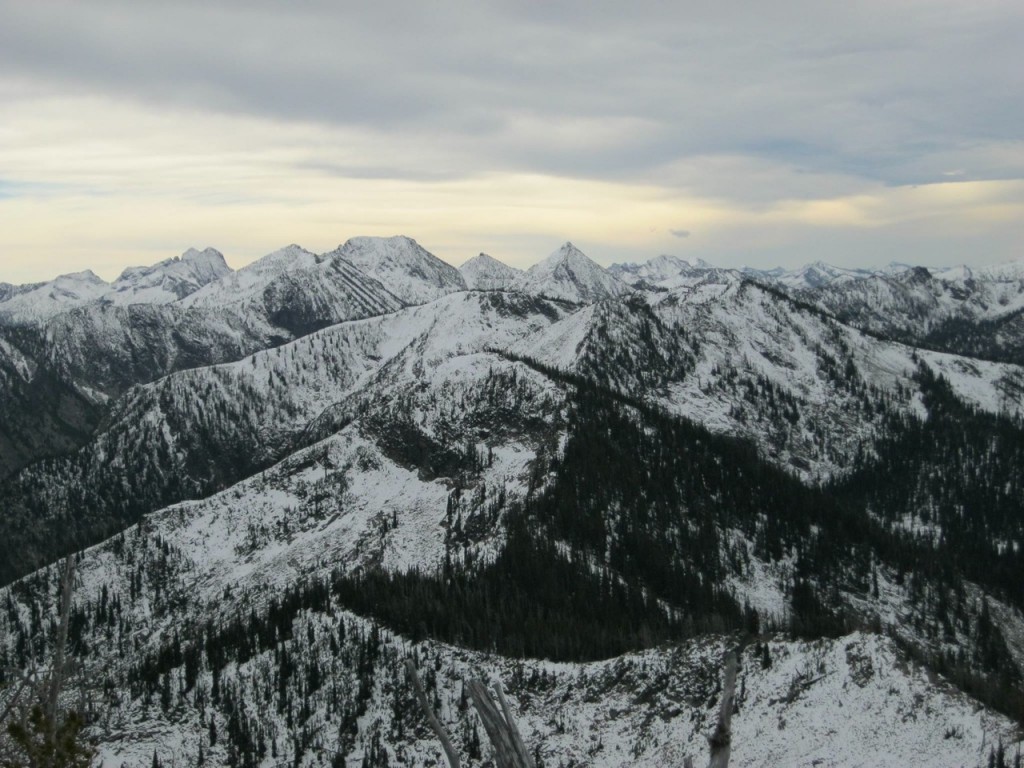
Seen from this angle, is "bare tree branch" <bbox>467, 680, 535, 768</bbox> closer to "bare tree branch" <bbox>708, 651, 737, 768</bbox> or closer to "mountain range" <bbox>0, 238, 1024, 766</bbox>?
"bare tree branch" <bbox>708, 651, 737, 768</bbox>

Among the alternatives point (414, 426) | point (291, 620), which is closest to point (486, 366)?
point (414, 426)

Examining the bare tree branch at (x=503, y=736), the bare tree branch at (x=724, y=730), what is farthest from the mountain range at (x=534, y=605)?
the bare tree branch at (x=724, y=730)

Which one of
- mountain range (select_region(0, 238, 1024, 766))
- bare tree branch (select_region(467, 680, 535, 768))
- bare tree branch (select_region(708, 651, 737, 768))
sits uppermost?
bare tree branch (select_region(708, 651, 737, 768))

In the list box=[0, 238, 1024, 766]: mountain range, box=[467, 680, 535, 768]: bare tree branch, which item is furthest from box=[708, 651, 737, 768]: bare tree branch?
box=[0, 238, 1024, 766]: mountain range

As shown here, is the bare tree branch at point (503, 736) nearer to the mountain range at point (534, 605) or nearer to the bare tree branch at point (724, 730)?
the bare tree branch at point (724, 730)

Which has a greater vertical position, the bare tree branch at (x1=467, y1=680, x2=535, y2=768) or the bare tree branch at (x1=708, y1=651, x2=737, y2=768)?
the bare tree branch at (x1=708, y1=651, x2=737, y2=768)

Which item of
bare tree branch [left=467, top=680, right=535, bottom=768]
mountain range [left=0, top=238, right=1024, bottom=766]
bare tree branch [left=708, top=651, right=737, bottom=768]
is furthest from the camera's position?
mountain range [left=0, top=238, right=1024, bottom=766]

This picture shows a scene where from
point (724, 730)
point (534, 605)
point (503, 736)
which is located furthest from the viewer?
point (534, 605)

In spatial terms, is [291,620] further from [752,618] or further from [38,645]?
[38,645]

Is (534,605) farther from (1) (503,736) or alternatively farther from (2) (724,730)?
(2) (724,730)

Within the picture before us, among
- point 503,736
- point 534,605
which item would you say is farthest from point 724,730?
point 534,605

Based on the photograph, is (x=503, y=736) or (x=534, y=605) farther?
(x=534, y=605)
